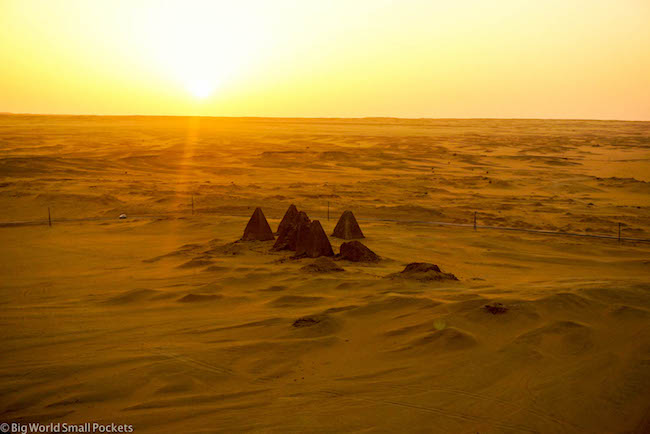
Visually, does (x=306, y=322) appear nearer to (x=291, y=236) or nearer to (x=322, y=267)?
(x=322, y=267)

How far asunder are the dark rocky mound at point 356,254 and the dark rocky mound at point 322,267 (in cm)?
77

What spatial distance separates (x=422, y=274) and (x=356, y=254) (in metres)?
1.95

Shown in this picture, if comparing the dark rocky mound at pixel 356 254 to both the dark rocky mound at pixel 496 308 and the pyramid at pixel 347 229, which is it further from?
the dark rocky mound at pixel 496 308

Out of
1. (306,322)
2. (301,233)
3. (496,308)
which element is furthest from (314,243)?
(496,308)

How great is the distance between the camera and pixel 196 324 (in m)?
7.50

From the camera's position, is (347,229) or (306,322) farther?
(347,229)

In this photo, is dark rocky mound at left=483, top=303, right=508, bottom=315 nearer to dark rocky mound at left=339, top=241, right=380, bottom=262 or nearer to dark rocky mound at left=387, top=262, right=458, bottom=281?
dark rocky mound at left=387, top=262, right=458, bottom=281

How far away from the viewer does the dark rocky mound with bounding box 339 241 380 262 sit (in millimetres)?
11023

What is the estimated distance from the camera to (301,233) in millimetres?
11477

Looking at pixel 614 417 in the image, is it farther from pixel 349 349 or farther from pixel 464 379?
pixel 349 349

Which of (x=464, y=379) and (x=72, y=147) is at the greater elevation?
(x=72, y=147)

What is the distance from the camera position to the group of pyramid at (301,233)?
439 inches

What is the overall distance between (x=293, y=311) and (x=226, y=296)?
1.44 metres

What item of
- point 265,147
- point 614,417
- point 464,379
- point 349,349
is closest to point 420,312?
point 349,349
